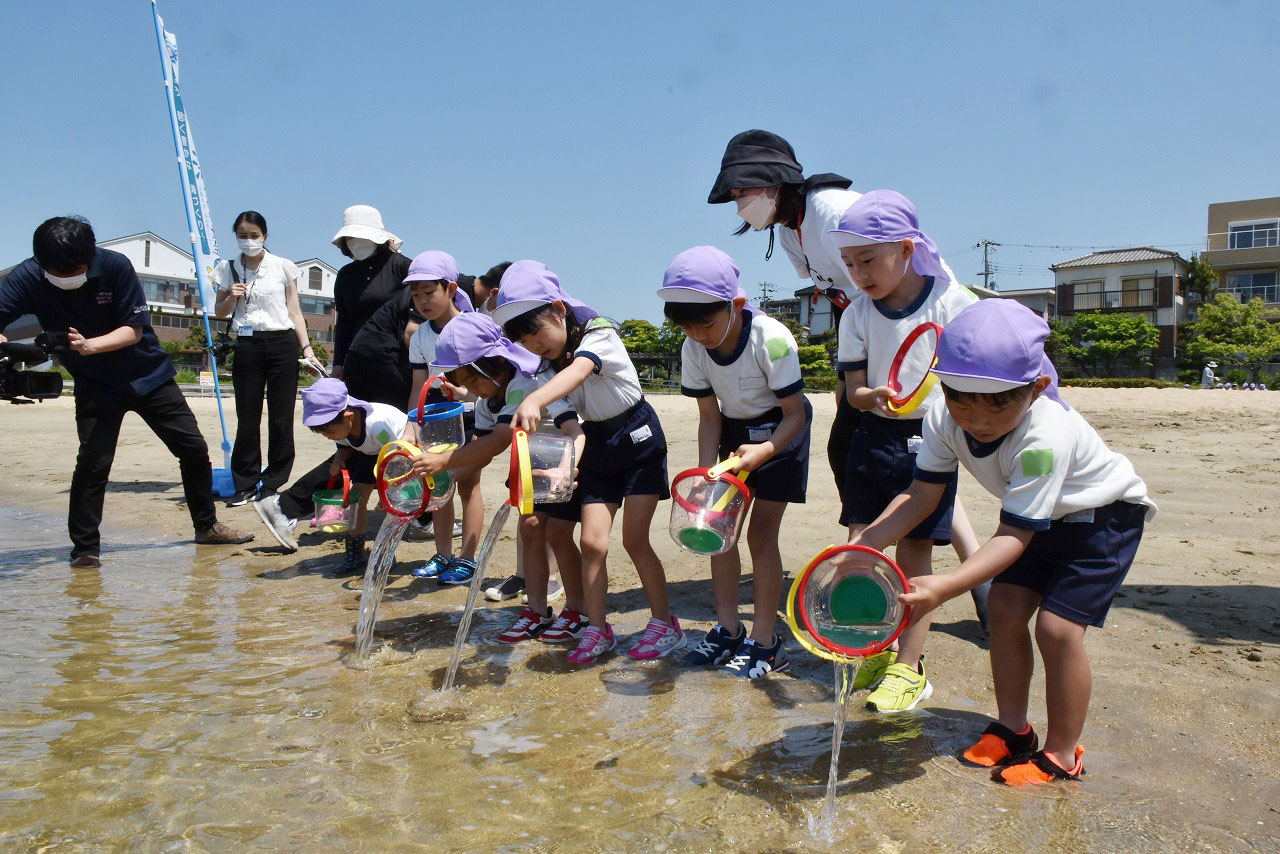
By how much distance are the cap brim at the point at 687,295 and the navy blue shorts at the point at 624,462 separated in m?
0.67

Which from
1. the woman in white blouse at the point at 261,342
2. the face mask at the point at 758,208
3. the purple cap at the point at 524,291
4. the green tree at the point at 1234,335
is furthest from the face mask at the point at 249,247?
the green tree at the point at 1234,335

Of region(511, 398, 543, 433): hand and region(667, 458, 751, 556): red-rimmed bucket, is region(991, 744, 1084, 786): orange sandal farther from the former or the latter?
region(511, 398, 543, 433): hand

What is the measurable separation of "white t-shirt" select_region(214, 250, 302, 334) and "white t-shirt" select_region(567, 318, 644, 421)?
165 inches

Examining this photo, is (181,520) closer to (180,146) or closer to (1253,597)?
(180,146)

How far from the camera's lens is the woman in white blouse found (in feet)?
23.8

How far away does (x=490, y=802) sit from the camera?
103 inches

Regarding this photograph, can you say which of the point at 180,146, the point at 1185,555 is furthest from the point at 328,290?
the point at 1185,555

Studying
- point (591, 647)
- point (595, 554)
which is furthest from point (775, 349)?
point (591, 647)

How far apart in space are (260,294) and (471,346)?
12.9ft

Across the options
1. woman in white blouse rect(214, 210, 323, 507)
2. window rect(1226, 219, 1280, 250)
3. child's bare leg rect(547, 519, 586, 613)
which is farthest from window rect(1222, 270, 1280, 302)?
child's bare leg rect(547, 519, 586, 613)

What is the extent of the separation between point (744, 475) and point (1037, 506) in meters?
1.16

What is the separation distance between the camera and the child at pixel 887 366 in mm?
3191

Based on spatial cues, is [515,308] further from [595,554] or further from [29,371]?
[29,371]

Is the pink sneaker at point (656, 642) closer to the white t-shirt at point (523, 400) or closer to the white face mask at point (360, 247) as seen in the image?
the white t-shirt at point (523, 400)
